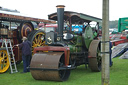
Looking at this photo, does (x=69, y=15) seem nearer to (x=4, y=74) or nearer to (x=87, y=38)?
(x=87, y=38)

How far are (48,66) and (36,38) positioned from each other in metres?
3.07

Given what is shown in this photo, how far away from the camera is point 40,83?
18.2 ft

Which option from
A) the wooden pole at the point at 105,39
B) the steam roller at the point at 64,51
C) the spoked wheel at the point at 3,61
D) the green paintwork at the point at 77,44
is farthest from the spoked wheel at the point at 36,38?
the wooden pole at the point at 105,39

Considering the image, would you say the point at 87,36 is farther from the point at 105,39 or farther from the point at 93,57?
the point at 105,39

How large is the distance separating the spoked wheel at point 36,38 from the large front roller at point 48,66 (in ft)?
7.48

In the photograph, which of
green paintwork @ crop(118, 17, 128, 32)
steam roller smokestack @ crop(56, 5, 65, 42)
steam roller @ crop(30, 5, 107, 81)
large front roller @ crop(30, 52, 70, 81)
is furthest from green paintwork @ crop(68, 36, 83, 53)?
green paintwork @ crop(118, 17, 128, 32)

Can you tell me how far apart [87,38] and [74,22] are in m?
1.09

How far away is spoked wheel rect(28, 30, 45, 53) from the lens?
8.16 meters

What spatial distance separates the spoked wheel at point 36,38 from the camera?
26.8 ft

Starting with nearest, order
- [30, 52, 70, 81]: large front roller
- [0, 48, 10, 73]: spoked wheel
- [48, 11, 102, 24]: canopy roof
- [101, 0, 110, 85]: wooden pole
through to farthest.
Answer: [101, 0, 110, 85]: wooden pole
[30, 52, 70, 81]: large front roller
[48, 11, 102, 24]: canopy roof
[0, 48, 10, 73]: spoked wheel

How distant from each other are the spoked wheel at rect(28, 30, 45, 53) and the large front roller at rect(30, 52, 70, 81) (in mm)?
2280

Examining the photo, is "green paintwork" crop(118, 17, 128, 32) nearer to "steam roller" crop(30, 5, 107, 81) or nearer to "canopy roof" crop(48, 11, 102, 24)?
"steam roller" crop(30, 5, 107, 81)

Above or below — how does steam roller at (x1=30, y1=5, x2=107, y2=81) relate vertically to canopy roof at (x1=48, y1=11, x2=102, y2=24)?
below

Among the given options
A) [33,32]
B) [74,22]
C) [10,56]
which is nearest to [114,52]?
[74,22]
